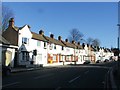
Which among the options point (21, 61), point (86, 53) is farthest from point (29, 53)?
point (86, 53)

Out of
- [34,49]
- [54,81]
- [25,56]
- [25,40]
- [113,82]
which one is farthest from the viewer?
[34,49]

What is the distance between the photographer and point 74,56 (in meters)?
109

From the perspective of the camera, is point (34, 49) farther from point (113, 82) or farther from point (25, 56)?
point (113, 82)

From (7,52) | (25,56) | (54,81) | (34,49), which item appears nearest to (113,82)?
(54,81)

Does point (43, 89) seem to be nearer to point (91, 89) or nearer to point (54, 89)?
point (54, 89)

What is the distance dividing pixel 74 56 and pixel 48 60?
3104cm

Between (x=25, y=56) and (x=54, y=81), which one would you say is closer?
(x=54, y=81)

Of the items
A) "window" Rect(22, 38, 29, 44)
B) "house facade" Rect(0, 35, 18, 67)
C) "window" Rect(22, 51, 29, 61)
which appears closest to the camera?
"house facade" Rect(0, 35, 18, 67)

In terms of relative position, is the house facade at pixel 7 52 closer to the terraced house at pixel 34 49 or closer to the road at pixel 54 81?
the terraced house at pixel 34 49

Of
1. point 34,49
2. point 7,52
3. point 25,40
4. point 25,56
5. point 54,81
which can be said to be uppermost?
point 25,40

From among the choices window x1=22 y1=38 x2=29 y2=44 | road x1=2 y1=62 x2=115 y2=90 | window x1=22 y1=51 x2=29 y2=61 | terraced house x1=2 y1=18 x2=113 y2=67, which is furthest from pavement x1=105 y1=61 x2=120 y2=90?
window x1=22 y1=38 x2=29 y2=44

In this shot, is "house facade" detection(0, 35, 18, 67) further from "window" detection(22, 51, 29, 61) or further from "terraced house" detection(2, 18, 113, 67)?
"window" detection(22, 51, 29, 61)

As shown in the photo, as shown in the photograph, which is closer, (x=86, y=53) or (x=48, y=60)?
(x=48, y=60)

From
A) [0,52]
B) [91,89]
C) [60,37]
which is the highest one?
[60,37]
